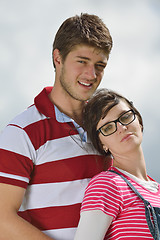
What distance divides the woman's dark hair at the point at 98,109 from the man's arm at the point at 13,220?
57cm

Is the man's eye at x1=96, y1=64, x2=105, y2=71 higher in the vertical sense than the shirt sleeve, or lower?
higher

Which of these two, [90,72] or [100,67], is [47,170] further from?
[100,67]

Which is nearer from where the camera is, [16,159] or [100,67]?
[16,159]

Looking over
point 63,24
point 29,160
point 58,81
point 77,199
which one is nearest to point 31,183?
point 29,160

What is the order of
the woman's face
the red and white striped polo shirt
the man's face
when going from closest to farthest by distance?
the woman's face
the red and white striped polo shirt
the man's face

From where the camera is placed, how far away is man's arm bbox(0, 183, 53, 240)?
6.73 feet

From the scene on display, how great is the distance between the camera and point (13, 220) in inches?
81.8

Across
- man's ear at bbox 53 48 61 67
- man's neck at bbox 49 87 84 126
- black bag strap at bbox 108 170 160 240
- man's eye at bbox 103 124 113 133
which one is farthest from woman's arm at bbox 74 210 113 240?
man's ear at bbox 53 48 61 67

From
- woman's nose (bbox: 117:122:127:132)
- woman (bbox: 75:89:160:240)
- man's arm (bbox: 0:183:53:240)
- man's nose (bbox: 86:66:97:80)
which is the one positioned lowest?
man's arm (bbox: 0:183:53:240)

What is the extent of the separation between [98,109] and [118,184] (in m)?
0.51

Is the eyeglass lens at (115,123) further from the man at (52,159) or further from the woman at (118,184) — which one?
the man at (52,159)

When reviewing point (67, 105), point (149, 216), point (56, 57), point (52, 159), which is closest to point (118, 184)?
point (149, 216)

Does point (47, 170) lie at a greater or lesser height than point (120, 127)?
lesser

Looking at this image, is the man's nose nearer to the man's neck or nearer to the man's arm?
the man's neck
